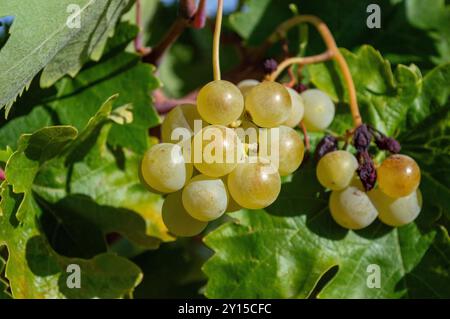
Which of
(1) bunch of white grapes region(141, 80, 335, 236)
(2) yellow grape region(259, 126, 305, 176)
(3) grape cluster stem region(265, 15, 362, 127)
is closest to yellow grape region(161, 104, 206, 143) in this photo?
(1) bunch of white grapes region(141, 80, 335, 236)

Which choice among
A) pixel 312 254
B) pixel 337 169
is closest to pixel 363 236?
pixel 312 254

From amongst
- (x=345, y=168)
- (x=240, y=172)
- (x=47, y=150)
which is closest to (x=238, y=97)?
(x=240, y=172)

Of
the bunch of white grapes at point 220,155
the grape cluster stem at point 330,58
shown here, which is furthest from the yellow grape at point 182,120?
the grape cluster stem at point 330,58

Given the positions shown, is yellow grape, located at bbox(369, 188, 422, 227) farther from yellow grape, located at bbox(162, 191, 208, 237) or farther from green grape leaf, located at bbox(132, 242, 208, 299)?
green grape leaf, located at bbox(132, 242, 208, 299)

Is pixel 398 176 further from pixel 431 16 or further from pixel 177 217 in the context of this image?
pixel 431 16

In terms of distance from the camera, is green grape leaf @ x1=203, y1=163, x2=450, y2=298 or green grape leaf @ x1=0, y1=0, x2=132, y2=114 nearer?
green grape leaf @ x1=0, y1=0, x2=132, y2=114
